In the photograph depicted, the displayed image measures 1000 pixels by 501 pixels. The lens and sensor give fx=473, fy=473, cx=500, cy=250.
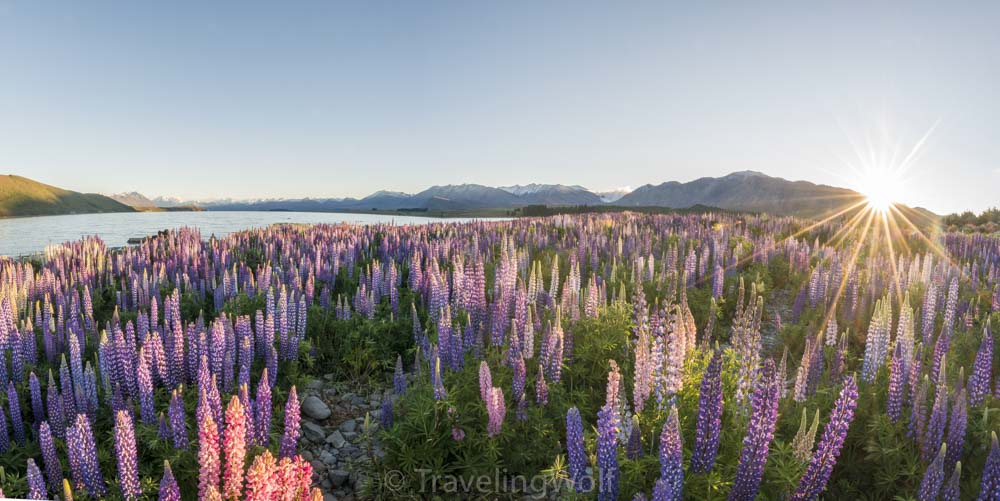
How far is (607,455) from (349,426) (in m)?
3.53

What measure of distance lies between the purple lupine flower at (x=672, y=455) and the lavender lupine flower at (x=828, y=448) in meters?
0.84

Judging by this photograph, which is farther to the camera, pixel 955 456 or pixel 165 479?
pixel 955 456

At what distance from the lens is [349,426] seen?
18.3ft

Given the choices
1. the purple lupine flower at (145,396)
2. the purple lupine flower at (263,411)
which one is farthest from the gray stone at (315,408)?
the purple lupine flower at (263,411)

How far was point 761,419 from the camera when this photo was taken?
3033 mm

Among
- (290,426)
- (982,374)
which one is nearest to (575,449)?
(290,426)

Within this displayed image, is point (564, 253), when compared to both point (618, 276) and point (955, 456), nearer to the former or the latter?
point (618, 276)

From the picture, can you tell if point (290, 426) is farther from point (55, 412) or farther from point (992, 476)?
point (992, 476)

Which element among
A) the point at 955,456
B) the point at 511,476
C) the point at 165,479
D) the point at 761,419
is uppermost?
the point at 761,419

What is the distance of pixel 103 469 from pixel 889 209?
29.5 m

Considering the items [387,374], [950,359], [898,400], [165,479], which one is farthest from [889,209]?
[165,479]

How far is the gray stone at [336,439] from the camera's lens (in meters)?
5.19

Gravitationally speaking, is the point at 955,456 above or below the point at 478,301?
below

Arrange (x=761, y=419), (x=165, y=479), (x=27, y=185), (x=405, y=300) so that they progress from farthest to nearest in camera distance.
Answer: (x=27, y=185)
(x=405, y=300)
(x=761, y=419)
(x=165, y=479)
